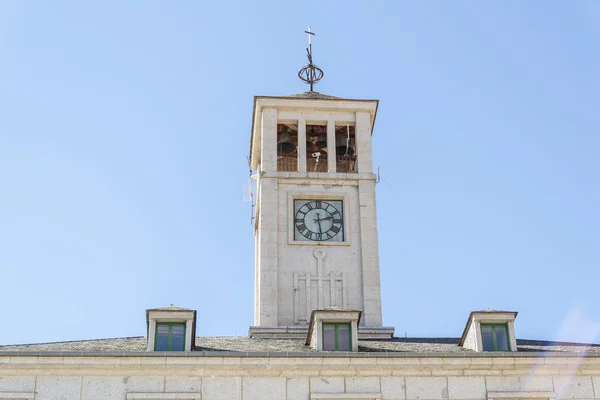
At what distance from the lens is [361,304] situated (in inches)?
1877

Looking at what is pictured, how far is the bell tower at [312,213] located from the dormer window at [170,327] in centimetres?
753

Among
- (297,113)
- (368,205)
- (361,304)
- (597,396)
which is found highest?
(297,113)

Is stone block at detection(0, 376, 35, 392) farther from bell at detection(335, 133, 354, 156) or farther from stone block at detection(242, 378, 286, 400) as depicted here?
bell at detection(335, 133, 354, 156)

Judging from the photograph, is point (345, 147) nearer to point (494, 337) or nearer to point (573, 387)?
point (494, 337)

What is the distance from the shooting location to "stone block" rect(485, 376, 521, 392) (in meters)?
36.6

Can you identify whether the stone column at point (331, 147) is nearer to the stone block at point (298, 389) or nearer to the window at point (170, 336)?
the window at point (170, 336)

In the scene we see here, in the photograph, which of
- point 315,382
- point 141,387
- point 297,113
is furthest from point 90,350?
point 297,113

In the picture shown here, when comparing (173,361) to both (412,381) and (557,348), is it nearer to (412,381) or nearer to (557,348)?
(412,381)

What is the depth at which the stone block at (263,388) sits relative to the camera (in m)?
36.1


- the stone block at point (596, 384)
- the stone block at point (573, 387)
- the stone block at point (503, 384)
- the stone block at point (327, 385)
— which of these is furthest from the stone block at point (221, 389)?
the stone block at point (596, 384)

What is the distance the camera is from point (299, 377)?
3644cm

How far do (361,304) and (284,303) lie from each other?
301 cm

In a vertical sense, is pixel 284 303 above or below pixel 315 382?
above

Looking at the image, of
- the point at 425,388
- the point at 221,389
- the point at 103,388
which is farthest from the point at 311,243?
the point at 103,388
